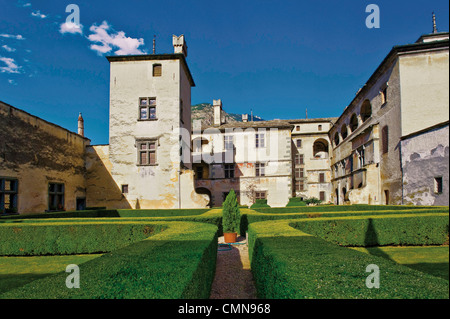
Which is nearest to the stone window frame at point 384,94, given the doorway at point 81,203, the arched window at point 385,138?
the arched window at point 385,138

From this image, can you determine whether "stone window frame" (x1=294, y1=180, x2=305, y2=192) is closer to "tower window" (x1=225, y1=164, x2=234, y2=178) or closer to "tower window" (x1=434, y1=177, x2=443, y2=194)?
"tower window" (x1=225, y1=164, x2=234, y2=178)

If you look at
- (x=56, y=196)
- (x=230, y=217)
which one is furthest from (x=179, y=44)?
(x=230, y=217)

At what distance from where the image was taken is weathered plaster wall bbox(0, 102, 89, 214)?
48.1 feet

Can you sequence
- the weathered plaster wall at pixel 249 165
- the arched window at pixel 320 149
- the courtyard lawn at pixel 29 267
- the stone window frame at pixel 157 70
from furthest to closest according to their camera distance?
the arched window at pixel 320 149
the weathered plaster wall at pixel 249 165
the stone window frame at pixel 157 70
the courtyard lawn at pixel 29 267

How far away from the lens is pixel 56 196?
60.0 feet

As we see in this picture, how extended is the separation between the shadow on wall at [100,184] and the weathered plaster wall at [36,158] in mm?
887

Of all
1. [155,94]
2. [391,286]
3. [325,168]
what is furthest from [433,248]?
[325,168]

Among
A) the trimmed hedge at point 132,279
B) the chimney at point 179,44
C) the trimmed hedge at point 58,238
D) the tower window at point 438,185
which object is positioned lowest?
the trimmed hedge at point 58,238

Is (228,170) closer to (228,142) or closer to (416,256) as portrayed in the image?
(228,142)

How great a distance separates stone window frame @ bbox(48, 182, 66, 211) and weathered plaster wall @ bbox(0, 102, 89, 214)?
0.27 m

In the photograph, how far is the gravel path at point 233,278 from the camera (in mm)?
6059

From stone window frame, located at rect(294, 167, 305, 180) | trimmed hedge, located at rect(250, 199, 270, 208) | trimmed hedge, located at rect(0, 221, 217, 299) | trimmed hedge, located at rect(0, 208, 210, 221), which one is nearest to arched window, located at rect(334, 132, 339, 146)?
stone window frame, located at rect(294, 167, 305, 180)

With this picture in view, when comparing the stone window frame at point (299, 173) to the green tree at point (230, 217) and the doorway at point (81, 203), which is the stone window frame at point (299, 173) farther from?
the green tree at point (230, 217)

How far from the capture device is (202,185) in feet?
109
